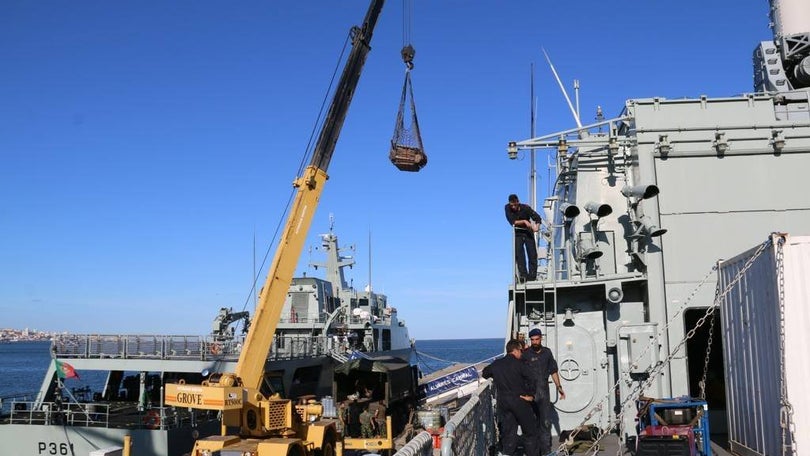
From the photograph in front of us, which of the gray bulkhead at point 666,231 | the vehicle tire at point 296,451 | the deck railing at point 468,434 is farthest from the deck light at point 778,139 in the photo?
the vehicle tire at point 296,451

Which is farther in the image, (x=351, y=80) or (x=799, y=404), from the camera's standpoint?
(x=351, y=80)

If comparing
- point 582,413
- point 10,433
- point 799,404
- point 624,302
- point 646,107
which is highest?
point 646,107

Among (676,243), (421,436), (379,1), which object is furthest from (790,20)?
(421,436)

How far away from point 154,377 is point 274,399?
49.1 ft

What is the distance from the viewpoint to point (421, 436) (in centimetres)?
516

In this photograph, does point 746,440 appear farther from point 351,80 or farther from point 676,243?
point 351,80

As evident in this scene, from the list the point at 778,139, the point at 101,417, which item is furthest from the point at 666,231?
the point at 101,417

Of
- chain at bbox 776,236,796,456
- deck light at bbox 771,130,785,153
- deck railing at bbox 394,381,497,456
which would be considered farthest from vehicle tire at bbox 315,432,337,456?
deck light at bbox 771,130,785,153

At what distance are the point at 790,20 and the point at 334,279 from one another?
29272 millimetres

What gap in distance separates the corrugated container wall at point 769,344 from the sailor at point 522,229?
457 centimetres

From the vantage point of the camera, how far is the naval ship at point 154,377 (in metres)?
17.4

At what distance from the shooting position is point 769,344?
6895 mm

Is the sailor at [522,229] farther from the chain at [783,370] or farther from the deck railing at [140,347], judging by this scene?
the deck railing at [140,347]

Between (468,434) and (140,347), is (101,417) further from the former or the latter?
(468,434)
